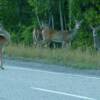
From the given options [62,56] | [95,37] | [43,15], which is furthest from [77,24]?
[62,56]

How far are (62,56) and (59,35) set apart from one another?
9.44 metres

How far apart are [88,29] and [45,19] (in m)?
4.86

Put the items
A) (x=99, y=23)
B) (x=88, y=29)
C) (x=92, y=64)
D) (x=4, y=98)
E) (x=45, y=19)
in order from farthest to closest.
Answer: (x=45, y=19), (x=88, y=29), (x=99, y=23), (x=92, y=64), (x=4, y=98)

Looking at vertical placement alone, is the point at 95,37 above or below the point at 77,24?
below

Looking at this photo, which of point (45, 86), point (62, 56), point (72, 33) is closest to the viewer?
point (45, 86)

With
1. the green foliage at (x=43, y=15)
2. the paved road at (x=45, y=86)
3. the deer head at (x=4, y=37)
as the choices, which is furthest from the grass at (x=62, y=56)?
the green foliage at (x=43, y=15)

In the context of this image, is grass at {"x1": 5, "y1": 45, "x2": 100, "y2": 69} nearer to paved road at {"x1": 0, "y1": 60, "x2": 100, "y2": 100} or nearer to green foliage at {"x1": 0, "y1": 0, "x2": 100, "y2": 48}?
paved road at {"x1": 0, "y1": 60, "x2": 100, "y2": 100}

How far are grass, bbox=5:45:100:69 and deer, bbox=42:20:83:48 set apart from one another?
5839 mm

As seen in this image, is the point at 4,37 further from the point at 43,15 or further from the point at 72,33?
the point at 43,15

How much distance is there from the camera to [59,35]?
105 ft

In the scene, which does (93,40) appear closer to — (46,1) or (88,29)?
(88,29)

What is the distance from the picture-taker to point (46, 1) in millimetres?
33375

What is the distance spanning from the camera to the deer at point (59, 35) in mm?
31609

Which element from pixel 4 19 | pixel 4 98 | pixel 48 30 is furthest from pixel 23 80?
pixel 4 19
